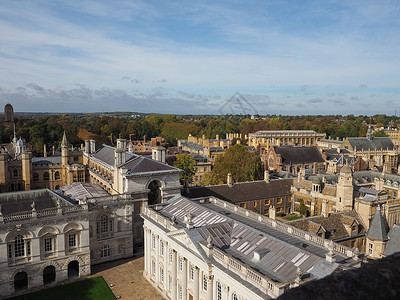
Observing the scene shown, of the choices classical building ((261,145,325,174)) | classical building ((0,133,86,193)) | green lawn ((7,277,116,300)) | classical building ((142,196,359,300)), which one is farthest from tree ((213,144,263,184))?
green lawn ((7,277,116,300))

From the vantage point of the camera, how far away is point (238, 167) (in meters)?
70.0

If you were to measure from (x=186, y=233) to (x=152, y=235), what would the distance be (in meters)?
9.83

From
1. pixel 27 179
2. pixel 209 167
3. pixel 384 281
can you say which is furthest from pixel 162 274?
pixel 209 167

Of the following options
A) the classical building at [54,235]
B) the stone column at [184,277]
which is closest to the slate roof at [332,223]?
the stone column at [184,277]

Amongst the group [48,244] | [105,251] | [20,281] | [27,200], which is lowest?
[20,281]

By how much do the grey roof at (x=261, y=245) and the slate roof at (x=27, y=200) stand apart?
1410cm

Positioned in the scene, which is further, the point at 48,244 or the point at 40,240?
the point at 48,244

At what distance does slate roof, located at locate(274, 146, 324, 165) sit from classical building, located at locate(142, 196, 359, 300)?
50834 millimetres

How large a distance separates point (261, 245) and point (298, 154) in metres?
65.3

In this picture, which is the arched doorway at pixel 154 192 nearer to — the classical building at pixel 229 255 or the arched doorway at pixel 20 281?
the classical building at pixel 229 255

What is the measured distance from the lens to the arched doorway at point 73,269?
128ft

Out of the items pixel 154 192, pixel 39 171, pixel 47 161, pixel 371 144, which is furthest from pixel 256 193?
pixel 371 144

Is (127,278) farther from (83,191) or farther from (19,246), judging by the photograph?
(83,191)

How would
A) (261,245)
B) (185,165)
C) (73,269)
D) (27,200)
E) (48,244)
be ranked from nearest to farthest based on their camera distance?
(261,245) → (48,244) → (27,200) → (73,269) → (185,165)
